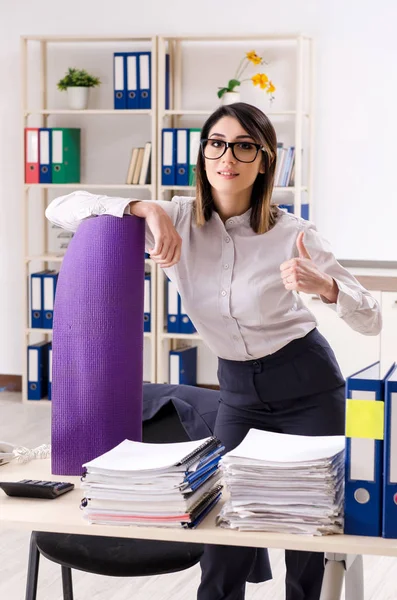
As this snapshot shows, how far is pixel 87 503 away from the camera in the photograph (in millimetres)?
1548

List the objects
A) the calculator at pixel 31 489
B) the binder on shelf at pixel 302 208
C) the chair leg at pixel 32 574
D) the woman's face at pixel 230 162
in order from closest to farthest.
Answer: the calculator at pixel 31 489 < the woman's face at pixel 230 162 < the chair leg at pixel 32 574 < the binder on shelf at pixel 302 208

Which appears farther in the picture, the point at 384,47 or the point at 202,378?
the point at 202,378

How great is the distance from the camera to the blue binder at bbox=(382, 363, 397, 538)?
1.44 meters

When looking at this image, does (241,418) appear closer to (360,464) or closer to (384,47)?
(360,464)

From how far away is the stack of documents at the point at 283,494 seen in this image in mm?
1486

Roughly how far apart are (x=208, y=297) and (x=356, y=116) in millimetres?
3489

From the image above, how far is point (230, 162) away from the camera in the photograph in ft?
6.84

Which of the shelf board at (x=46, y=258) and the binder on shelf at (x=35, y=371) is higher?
the shelf board at (x=46, y=258)

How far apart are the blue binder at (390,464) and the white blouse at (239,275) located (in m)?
0.72

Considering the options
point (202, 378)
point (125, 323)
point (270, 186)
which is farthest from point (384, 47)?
point (125, 323)

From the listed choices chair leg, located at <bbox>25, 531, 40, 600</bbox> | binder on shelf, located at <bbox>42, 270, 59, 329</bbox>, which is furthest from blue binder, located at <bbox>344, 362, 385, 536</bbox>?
binder on shelf, located at <bbox>42, 270, 59, 329</bbox>

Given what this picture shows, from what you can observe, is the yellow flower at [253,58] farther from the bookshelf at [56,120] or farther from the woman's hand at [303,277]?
the woman's hand at [303,277]

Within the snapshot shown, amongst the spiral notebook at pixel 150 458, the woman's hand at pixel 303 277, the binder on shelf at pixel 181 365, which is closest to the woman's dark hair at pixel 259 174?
the woman's hand at pixel 303 277

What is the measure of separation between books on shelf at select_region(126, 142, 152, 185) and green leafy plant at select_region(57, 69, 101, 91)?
1.67ft
